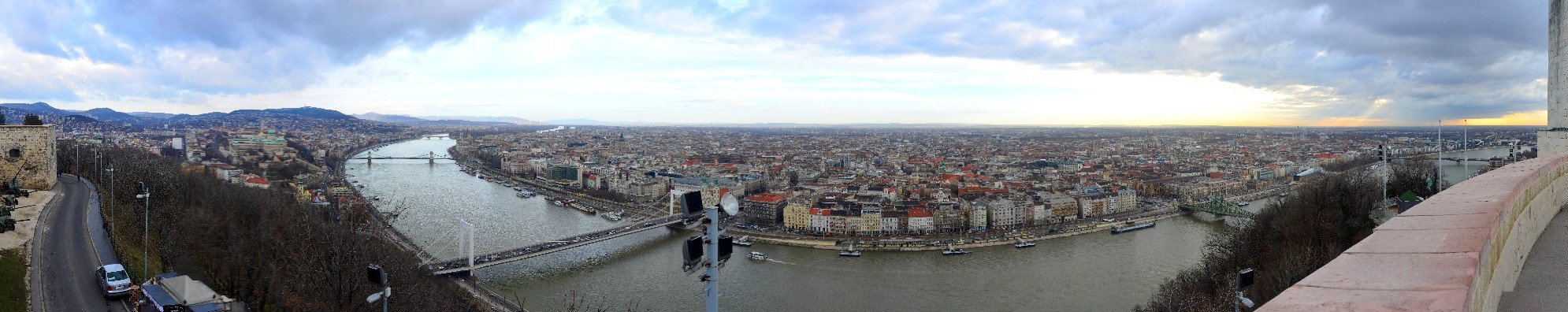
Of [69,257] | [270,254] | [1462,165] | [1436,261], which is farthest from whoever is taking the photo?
[1462,165]

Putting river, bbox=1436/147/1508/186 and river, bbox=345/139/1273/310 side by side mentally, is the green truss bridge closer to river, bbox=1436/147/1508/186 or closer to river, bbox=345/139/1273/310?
river, bbox=345/139/1273/310

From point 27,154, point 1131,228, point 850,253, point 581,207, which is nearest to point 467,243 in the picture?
point 27,154

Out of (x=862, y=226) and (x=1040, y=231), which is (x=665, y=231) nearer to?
(x=862, y=226)

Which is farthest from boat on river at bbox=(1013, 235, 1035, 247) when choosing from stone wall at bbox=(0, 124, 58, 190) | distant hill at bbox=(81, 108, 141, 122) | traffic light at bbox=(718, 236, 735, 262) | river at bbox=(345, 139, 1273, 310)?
distant hill at bbox=(81, 108, 141, 122)

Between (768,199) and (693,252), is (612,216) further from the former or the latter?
(693,252)

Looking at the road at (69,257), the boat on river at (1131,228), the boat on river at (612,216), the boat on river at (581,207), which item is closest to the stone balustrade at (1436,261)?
the road at (69,257)

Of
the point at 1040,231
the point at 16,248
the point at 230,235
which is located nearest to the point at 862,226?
the point at 1040,231
